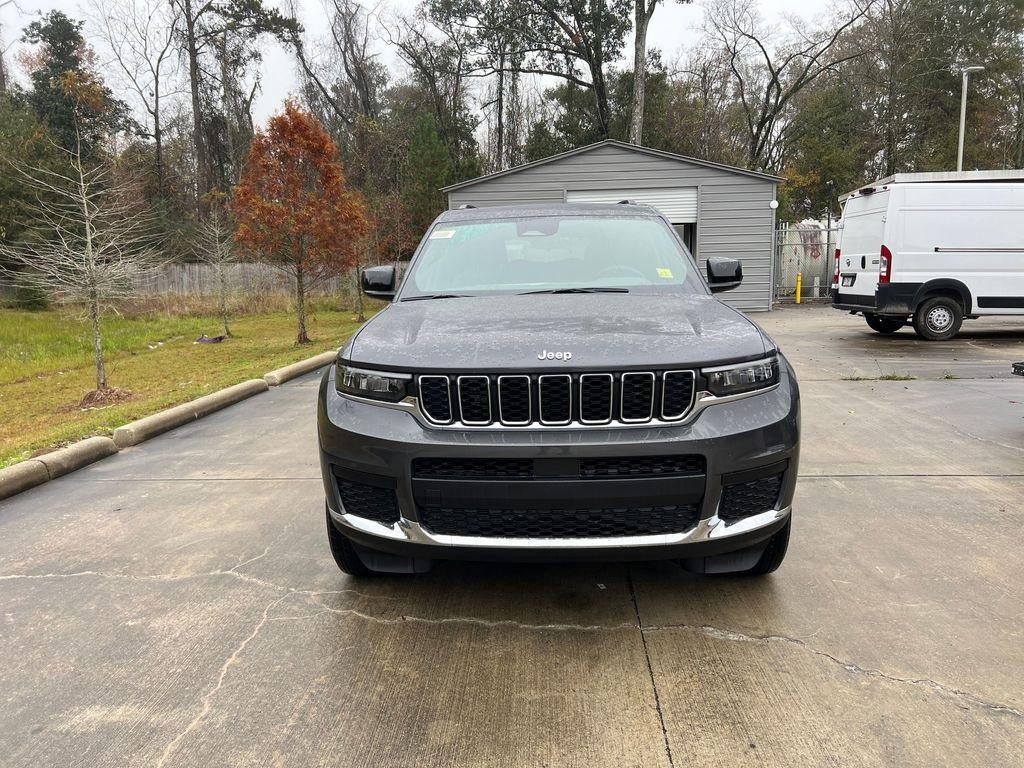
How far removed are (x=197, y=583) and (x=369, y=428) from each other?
1494mm

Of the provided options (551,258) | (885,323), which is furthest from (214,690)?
(885,323)

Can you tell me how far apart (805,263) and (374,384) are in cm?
2129

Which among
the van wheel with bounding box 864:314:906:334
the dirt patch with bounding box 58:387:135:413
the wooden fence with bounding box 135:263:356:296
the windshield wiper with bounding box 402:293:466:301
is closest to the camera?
the windshield wiper with bounding box 402:293:466:301

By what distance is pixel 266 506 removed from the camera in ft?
13.9

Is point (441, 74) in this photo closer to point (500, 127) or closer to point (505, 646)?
point (500, 127)

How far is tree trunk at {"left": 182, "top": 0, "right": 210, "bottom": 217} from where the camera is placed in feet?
102

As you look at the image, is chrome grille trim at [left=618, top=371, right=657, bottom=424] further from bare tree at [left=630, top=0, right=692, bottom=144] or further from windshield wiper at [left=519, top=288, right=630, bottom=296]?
bare tree at [left=630, top=0, right=692, bottom=144]

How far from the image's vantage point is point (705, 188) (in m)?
17.6

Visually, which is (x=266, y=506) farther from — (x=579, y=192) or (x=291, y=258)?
(x=579, y=192)

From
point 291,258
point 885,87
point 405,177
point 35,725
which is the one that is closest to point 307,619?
point 35,725

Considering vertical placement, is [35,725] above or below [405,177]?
below

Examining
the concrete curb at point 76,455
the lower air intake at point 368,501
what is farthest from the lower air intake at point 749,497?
the concrete curb at point 76,455

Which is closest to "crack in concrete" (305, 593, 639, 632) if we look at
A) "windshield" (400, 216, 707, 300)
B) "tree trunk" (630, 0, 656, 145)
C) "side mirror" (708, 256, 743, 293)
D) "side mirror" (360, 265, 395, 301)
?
"windshield" (400, 216, 707, 300)

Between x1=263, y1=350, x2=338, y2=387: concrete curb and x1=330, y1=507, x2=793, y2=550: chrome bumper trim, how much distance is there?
253 inches
